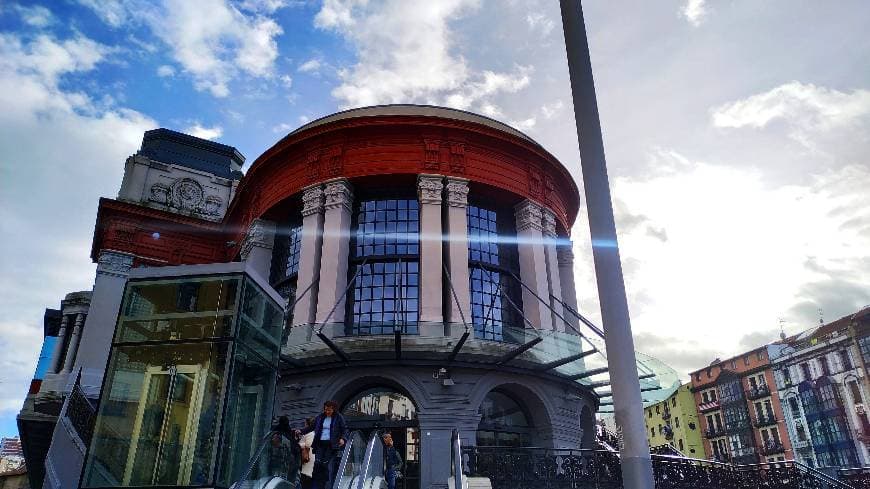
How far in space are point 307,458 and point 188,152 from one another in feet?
95.3

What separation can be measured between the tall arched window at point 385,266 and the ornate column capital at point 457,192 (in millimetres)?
1390

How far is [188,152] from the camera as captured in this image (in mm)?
34406

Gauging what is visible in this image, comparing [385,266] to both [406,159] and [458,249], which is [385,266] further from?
[406,159]

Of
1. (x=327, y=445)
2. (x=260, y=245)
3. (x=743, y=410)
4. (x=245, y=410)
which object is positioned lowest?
(x=327, y=445)

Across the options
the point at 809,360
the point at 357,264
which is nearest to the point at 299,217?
the point at 357,264

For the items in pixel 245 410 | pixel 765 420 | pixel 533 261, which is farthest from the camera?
pixel 765 420

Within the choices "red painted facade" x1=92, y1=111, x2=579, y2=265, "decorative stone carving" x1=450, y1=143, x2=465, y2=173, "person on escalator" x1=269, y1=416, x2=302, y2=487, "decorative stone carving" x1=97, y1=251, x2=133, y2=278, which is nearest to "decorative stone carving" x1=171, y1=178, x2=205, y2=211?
"decorative stone carving" x1=97, y1=251, x2=133, y2=278

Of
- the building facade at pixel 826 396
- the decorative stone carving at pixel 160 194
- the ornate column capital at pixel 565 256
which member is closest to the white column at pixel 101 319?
the decorative stone carving at pixel 160 194

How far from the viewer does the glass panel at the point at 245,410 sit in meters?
9.16

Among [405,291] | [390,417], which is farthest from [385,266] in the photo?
[390,417]

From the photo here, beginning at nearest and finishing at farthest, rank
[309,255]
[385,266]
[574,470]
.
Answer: [574,470], [309,255], [385,266]

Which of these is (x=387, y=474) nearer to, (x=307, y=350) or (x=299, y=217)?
(x=307, y=350)

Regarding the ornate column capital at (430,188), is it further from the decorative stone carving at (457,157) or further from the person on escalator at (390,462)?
the person on escalator at (390,462)

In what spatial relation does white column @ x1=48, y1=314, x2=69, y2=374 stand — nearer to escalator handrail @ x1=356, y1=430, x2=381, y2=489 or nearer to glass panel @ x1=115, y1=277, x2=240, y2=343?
glass panel @ x1=115, y1=277, x2=240, y2=343
